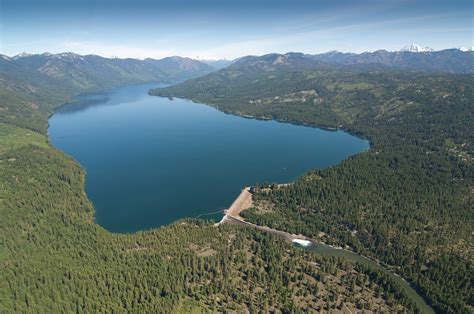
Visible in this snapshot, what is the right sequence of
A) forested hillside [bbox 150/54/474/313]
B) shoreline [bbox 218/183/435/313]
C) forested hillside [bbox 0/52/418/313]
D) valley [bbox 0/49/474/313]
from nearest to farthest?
forested hillside [bbox 0/52/418/313]
valley [bbox 0/49/474/313]
shoreline [bbox 218/183/435/313]
forested hillside [bbox 150/54/474/313]

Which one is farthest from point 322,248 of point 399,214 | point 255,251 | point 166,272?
point 166,272

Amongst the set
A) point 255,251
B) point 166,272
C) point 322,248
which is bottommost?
point 322,248

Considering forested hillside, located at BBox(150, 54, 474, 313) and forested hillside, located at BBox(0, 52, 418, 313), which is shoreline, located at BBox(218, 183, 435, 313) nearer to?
forested hillside, located at BBox(150, 54, 474, 313)

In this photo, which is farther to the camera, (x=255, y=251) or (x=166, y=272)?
(x=255, y=251)

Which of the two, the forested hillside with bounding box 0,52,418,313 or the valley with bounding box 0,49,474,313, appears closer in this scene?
the forested hillside with bounding box 0,52,418,313

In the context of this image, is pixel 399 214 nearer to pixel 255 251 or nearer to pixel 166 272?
pixel 255 251

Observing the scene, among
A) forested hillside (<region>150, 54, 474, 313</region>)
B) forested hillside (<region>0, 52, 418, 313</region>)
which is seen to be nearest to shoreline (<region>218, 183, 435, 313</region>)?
forested hillside (<region>150, 54, 474, 313</region>)

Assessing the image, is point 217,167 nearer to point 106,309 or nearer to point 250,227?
point 250,227

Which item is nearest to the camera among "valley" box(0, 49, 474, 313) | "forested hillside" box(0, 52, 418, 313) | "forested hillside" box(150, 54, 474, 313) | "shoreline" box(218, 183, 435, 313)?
"forested hillside" box(0, 52, 418, 313)
